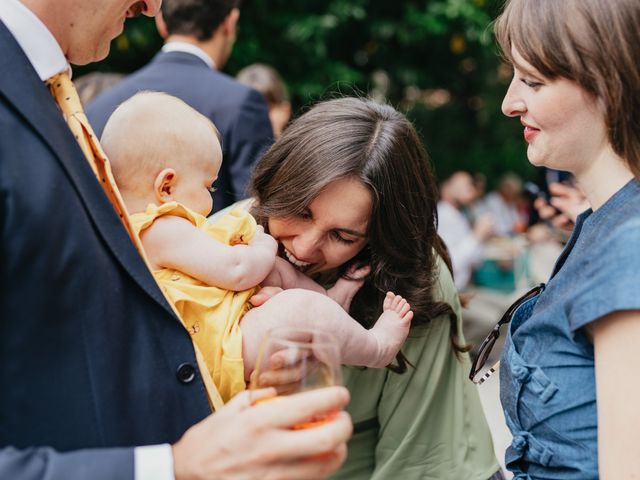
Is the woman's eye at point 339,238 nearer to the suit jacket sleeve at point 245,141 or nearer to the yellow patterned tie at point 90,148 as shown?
the yellow patterned tie at point 90,148

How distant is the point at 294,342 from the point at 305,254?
94 centimetres

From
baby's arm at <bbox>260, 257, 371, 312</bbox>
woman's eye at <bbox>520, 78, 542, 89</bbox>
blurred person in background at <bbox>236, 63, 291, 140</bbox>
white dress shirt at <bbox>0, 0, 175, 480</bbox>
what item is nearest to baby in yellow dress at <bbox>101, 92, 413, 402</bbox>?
baby's arm at <bbox>260, 257, 371, 312</bbox>

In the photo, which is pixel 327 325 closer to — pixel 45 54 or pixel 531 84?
pixel 531 84

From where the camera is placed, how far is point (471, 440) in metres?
2.27

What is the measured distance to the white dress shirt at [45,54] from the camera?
126cm

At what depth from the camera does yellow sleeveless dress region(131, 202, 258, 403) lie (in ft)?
5.65

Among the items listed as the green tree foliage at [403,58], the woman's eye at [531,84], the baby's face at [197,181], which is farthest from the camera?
the green tree foliage at [403,58]

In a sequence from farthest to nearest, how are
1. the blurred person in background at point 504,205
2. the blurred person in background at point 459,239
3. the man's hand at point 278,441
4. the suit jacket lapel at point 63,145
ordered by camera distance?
the blurred person in background at point 504,205
the blurred person in background at point 459,239
the suit jacket lapel at point 63,145
the man's hand at point 278,441

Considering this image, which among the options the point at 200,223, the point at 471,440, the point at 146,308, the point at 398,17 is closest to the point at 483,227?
the point at 398,17

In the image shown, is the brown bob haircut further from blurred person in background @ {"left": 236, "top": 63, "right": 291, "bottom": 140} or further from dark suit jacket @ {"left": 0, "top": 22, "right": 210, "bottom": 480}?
blurred person in background @ {"left": 236, "top": 63, "right": 291, "bottom": 140}

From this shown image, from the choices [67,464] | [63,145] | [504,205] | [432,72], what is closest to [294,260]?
[63,145]

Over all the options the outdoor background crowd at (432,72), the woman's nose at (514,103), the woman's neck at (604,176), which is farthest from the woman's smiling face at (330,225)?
the outdoor background crowd at (432,72)

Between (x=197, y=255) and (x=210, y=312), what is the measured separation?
14 centimetres

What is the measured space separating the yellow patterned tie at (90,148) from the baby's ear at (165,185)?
0.95 feet
